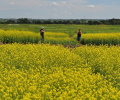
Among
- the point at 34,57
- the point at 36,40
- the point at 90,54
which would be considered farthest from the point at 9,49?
the point at 36,40

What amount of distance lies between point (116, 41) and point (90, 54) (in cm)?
1442

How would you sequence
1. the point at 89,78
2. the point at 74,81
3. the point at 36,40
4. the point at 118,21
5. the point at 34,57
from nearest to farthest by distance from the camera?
1. the point at 74,81
2. the point at 89,78
3. the point at 34,57
4. the point at 36,40
5. the point at 118,21

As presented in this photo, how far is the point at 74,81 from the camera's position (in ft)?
23.7

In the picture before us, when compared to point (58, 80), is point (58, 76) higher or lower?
higher

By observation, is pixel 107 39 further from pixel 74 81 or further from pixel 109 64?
pixel 74 81

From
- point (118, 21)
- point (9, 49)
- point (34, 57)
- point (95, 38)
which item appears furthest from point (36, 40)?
point (118, 21)

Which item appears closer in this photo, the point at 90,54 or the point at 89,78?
the point at 89,78

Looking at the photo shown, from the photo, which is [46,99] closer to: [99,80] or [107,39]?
[99,80]

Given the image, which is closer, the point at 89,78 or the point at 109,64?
the point at 89,78

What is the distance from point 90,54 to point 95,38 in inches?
570

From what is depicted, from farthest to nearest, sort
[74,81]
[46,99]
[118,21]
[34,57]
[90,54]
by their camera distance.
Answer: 1. [118,21]
2. [90,54]
3. [34,57]
4. [74,81]
5. [46,99]

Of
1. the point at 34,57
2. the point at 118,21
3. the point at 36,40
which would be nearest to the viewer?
the point at 34,57

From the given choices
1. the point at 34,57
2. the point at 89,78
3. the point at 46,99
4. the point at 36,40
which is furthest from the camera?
the point at 36,40

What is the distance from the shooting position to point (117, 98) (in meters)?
6.29
